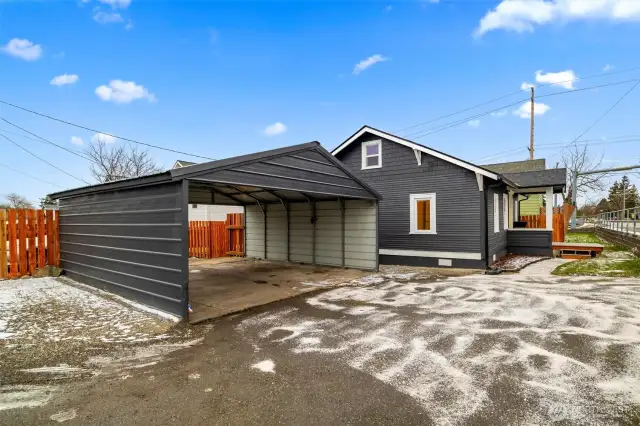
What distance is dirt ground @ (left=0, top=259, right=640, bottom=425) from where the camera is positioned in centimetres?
280

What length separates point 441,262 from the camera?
1171cm

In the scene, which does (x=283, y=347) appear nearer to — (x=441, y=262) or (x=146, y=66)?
(x=441, y=262)

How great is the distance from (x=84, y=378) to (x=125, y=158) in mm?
31156

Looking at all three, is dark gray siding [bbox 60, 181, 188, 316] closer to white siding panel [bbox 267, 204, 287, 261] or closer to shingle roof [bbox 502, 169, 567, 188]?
white siding panel [bbox 267, 204, 287, 261]

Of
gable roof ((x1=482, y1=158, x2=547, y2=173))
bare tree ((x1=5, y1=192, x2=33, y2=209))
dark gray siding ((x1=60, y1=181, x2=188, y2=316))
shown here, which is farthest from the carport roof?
bare tree ((x1=5, y1=192, x2=33, y2=209))

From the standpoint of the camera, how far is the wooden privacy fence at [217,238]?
15586 millimetres

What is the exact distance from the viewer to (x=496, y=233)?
1249 centimetres

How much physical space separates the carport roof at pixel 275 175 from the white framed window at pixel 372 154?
3.05 metres

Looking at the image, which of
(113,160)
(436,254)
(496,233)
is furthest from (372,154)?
(113,160)

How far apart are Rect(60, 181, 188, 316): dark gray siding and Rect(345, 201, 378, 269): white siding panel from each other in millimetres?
6647

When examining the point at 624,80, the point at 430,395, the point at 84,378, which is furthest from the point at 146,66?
the point at 624,80

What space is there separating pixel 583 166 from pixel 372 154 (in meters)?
36.4

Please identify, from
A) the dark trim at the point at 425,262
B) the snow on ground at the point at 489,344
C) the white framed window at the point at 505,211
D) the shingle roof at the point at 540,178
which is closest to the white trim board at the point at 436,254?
the dark trim at the point at 425,262

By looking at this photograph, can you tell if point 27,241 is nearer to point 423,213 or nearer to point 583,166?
point 423,213
